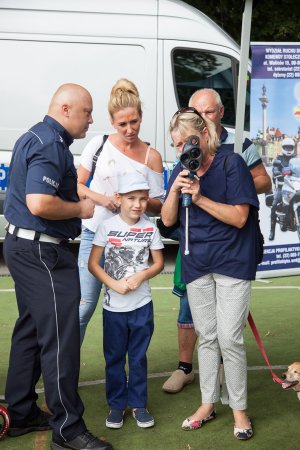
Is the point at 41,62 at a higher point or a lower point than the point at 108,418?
higher

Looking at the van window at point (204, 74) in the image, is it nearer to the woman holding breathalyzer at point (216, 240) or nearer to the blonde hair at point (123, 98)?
the blonde hair at point (123, 98)

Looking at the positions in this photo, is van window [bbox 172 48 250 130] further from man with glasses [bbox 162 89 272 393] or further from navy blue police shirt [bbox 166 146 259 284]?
navy blue police shirt [bbox 166 146 259 284]

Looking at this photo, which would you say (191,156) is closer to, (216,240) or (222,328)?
(216,240)

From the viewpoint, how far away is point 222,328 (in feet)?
16.6

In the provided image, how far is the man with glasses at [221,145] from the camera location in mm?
5473

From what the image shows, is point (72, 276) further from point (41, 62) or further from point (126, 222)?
point (41, 62)

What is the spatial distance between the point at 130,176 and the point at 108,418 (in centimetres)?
139

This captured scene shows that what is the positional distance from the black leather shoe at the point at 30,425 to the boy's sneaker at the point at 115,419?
0.34 metres

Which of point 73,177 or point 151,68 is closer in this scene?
point 73,177

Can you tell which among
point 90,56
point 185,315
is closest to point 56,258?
point 185,315

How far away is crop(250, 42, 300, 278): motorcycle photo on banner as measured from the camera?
5879 millimetres

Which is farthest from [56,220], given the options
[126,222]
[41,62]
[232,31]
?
[232,31]

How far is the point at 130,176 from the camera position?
532 centimetres

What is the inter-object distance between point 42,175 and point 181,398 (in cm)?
195
